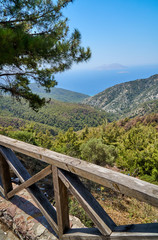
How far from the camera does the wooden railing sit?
3.20 feet

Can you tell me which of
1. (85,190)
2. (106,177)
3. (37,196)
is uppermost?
(106,177)

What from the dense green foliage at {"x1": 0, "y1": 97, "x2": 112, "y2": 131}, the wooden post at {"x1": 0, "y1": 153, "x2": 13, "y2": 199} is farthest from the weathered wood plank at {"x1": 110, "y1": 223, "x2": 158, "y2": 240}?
the dense green foliage at {"x1": 0, "y1": 97, "x2": 112, "y2": 131}

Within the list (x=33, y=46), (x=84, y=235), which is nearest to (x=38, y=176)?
(x=84, y=235)

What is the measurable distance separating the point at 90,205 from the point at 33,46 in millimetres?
3749

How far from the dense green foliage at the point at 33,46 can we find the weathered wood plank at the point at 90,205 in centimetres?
324

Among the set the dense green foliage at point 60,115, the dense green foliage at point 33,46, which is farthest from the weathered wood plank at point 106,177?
the dense green foliage at point 60,115

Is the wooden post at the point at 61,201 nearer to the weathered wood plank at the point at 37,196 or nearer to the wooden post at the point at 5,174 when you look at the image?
the weathered wood plank at the point at 37,196

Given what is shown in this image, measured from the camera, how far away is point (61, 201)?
1523mm

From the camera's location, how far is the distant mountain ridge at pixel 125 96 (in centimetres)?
15412

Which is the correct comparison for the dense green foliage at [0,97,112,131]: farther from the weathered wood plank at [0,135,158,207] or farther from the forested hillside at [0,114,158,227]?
the weathered wood plank at [0,135,158,207]

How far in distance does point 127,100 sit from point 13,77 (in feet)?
547

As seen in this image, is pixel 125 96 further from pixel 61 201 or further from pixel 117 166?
pixel 61 201

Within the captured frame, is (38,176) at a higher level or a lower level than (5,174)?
higher

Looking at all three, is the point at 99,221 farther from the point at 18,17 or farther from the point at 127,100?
the point at 127,100
